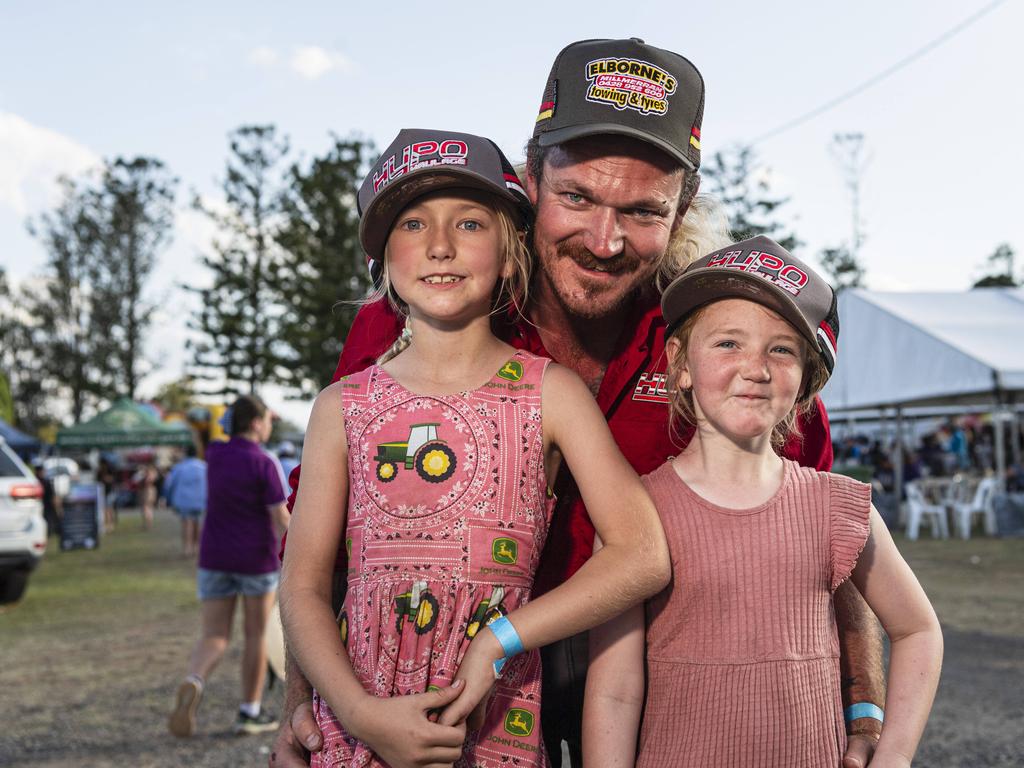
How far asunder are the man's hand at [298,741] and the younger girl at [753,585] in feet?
1.90

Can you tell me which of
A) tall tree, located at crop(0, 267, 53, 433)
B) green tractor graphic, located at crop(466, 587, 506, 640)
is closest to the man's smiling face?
green tractor graphic, located at crop(466, 587, 506, 640)

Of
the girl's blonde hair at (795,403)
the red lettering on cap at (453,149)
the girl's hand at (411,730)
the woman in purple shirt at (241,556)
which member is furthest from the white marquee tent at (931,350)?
the girl's hand at (411,730)

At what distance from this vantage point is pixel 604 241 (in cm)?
248

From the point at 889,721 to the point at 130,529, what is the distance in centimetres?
2665

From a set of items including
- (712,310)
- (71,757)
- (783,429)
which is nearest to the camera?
(712,310)

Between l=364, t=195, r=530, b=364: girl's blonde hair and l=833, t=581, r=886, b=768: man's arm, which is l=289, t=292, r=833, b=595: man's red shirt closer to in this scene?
l=364, t=195, r=530, b=364: girl's blonde hair

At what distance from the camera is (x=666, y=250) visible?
2658 millimetres

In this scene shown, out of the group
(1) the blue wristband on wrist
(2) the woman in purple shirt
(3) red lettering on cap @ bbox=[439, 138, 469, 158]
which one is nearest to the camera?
(1) the blue wristband on wrist

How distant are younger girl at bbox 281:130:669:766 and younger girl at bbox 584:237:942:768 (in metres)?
0.16

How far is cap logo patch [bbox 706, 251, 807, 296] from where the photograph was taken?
217cm

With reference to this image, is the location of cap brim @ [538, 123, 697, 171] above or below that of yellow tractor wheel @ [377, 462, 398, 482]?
above

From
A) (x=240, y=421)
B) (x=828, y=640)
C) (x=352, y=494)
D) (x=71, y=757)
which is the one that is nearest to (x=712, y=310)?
(x=828, y=640)

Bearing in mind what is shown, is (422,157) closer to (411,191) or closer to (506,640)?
(411,191)

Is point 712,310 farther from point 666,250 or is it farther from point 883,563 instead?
point 883,563
